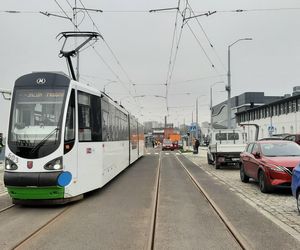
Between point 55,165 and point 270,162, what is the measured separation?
6497mm

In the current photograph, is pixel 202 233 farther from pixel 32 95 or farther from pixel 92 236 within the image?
pixel 32 95

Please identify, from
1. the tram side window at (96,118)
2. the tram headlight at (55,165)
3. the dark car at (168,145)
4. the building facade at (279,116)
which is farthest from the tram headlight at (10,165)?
the dark car at (168,145)

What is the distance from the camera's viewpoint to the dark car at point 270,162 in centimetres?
1355

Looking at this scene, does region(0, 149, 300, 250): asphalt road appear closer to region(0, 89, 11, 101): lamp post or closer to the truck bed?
region(0, 89, 11, 101): lamp post

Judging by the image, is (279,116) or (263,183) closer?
(263,183)

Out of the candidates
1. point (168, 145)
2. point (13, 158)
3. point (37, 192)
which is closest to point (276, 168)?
point (37, 192)

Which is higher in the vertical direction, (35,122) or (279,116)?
(279,116)

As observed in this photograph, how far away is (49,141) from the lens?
37.3 ft

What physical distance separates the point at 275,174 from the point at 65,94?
6368 mm

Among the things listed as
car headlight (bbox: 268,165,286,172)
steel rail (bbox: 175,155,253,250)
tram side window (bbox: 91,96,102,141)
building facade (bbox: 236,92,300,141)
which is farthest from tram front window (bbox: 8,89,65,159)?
building facade (bbox: 236,92,300,141)

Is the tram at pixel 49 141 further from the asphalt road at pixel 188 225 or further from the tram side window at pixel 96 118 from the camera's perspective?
the asphalt road at pixel 188 225

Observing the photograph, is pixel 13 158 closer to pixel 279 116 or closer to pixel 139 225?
pixel 139 225

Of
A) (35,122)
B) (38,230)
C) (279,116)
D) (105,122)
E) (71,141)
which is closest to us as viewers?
(38,230)

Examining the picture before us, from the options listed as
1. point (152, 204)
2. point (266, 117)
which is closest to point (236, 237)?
point (152, 204)
